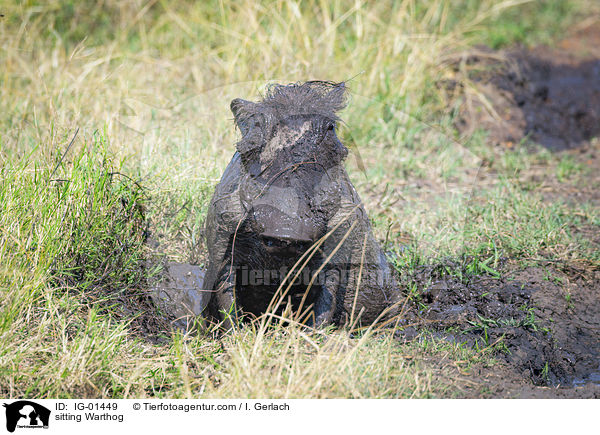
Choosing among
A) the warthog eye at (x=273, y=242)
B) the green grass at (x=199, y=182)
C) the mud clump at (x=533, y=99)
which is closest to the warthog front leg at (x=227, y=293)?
the green grass at (x=199, y=182)

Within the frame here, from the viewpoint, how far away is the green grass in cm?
318

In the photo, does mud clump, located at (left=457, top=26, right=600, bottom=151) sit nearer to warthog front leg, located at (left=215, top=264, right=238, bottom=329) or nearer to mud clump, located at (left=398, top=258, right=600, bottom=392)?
mud clump, located at (left=398, top=258, right=600, bottom=392)

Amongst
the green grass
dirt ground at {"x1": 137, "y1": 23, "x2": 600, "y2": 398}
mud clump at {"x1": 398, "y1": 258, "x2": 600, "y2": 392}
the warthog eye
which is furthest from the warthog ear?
mud clump at {"x1": 398, "y1": 258, "x2": 600, "y2": 392}

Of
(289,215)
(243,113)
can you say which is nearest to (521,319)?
(289,215)

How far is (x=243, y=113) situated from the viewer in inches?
144

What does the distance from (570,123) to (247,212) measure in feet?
19.3

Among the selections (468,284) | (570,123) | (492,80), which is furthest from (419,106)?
(468,284)

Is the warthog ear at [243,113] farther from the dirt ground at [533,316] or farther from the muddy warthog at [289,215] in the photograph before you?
the dirt ground at [533,316]
